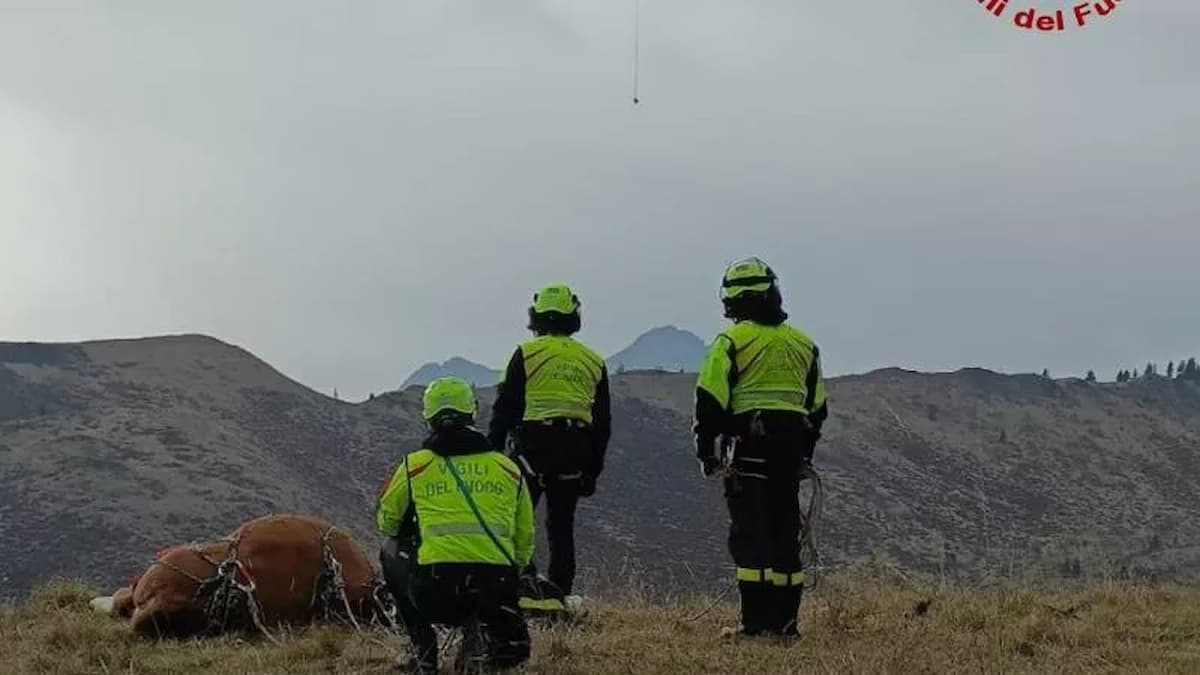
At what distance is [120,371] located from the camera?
5438 centimetres

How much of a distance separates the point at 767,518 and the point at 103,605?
15.1 feet

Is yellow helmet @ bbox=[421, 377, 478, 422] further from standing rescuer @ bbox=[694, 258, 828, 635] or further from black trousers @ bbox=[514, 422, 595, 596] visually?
black trousers @ bbox=[514, 422, 595, 596]

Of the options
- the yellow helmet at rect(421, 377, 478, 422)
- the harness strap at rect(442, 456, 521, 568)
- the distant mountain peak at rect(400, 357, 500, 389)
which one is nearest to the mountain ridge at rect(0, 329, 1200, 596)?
the distant mountain peak at rect(400, 357, 500, 389)

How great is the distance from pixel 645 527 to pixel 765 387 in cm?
3946

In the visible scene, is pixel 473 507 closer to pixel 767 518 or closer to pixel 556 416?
pixel 767 518

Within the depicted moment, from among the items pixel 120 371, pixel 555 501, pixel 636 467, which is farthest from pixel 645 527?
pixel 555 501

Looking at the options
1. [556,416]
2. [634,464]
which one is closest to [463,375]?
[556,416]

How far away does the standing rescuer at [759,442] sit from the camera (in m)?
7.89

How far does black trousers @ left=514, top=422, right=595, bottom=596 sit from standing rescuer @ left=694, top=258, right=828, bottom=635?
3.51 feet

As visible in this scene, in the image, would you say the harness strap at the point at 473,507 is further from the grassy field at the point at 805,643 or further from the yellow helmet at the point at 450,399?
the grassy field at the point at 805,643

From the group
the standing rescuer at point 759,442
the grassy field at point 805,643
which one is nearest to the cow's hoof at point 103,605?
the grassy field at point 805,643

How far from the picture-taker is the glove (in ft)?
29.3

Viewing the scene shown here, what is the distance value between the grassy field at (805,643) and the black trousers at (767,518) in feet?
Result: 0.88

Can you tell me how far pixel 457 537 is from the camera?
6641 millimetres
